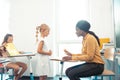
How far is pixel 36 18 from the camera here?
5773 mm

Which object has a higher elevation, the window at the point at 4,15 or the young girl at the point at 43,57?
the window at the point at 4,15

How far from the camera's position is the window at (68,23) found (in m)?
5.90

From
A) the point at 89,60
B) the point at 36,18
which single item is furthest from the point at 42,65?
the point at 36,18

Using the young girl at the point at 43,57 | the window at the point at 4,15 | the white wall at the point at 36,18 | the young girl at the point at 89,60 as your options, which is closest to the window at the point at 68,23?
the white wall at the point at 36,18

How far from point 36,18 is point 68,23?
88 cm

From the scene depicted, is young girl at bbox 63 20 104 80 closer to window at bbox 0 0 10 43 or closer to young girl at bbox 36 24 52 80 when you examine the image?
young girl at bbox 36 24 52 80

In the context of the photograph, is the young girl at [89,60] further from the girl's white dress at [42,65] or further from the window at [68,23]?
the window at [68,23]

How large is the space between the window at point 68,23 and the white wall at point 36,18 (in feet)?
0.74

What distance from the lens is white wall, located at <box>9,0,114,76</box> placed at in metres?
5.62

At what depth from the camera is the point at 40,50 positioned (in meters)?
3.89

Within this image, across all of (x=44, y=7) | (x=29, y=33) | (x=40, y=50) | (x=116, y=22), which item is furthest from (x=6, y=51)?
(x=116, y=22)

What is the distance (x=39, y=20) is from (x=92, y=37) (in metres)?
2.99

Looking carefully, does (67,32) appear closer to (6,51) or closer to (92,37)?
(6,51)

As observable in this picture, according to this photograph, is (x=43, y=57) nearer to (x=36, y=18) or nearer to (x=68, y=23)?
(x=36, y=18)
